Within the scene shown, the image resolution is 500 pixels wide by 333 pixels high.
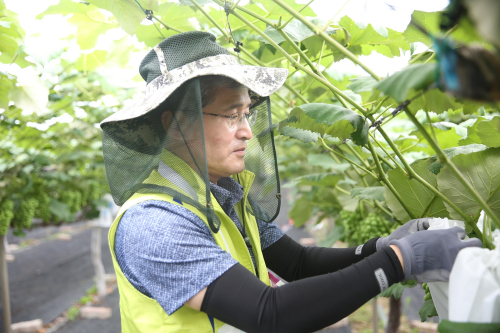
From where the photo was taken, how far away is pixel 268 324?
0.94 metres

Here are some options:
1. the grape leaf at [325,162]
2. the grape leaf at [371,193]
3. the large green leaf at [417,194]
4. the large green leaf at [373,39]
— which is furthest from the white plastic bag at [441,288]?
the grape leaf at [325,162]

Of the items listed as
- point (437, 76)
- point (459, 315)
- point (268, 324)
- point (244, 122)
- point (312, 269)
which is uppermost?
point (437, 76)

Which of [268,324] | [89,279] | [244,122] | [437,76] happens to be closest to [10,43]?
[244,122]

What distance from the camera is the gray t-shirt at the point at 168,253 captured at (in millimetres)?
984

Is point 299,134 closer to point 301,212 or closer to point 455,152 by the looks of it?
point 455,152

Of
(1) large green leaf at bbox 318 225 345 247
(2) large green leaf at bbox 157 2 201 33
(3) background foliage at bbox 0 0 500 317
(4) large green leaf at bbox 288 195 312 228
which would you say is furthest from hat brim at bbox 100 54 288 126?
(4) large green leaf at bbox 288 195 312 228

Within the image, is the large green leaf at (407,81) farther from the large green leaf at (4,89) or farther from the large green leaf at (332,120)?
the large green leaf at (4,89)

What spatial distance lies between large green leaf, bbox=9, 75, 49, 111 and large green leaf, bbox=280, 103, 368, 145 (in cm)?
129

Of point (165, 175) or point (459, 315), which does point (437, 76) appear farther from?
point (165, 175)

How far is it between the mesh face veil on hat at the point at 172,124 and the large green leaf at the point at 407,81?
53 centimetres

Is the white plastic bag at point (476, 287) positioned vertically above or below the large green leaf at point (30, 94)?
below

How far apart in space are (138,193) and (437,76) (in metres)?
0.95

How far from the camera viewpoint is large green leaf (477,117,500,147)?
Answer: 3.11ft

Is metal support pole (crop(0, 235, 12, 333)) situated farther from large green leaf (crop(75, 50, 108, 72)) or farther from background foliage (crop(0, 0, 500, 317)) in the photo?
large green leaf (crop(75, 50, 108, 72))
